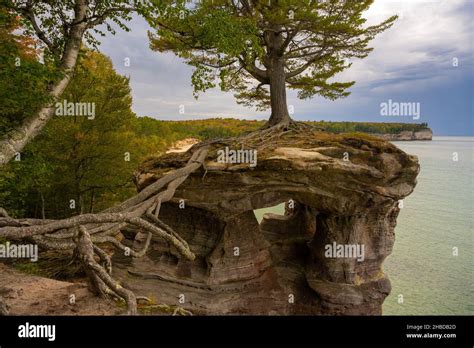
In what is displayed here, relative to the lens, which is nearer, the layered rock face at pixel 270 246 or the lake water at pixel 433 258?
the layered rock face at pixel 270 246

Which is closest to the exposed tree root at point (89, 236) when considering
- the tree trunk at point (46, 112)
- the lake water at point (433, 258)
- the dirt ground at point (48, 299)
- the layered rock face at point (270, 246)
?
the dirt ground at point (48, 299)

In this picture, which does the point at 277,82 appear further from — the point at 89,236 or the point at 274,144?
the point at 89,236

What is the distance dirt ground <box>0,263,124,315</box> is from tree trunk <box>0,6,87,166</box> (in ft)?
8.76

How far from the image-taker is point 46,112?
7.12 metres

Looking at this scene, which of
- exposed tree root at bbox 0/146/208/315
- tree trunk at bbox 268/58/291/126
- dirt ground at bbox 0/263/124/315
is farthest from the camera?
tree trunk at bbox 268/58/291/126

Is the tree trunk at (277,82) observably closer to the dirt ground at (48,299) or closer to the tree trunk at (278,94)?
the tree trunk at (278,94)

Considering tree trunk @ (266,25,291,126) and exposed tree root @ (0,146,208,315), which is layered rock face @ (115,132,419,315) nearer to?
tree trunk @ (266,25,291,126)

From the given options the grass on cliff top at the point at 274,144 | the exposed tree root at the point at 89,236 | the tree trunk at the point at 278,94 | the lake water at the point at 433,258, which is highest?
the tree trunk at the point at 278,94

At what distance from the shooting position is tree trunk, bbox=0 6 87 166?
6.48 meters

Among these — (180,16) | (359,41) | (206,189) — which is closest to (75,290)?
(206,189)

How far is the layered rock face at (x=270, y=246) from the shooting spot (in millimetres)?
10523

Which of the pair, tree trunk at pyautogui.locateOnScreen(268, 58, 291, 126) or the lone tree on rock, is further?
tree trunk at pyautogui.locateOnScreen(268, 58, 291, 126)

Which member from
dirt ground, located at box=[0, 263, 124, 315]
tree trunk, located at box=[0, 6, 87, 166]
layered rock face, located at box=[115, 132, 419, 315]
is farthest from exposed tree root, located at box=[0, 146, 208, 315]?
layered rock face, located at box=[115, 132, 419, 315]

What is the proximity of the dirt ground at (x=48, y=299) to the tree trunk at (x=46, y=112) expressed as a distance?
267 centimetres
